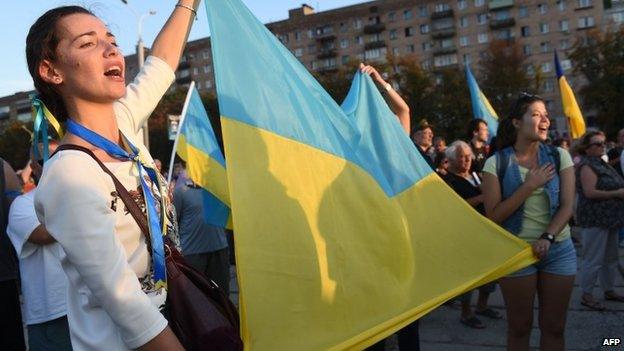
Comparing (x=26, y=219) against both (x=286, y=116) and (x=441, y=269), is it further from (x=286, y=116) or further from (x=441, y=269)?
(x=441, y=269)

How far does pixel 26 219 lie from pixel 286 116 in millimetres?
1414

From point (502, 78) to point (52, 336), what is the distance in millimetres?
46010

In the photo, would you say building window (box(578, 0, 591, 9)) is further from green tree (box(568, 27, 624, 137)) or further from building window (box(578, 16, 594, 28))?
green tree (box(568, 27, 624, 137))

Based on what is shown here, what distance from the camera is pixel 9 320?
3.11m

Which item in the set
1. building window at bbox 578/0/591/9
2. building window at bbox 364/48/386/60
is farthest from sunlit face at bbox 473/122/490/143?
building window at bbox 364/48/386/60

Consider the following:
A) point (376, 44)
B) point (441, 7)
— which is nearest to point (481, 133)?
point (441, 7)

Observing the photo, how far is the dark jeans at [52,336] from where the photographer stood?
2572mm

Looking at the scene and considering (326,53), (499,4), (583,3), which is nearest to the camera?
(583,3)

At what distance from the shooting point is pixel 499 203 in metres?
3.73

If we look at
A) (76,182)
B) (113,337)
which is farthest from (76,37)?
(113,337)

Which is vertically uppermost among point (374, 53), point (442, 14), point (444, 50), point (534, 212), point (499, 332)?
point (442, 14)

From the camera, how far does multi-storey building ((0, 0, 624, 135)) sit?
2731 inches

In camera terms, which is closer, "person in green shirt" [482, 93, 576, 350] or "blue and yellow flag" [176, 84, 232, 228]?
"person in green shirt" [482, 93, 576, 350]

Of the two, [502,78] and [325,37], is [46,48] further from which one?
[325,37]
